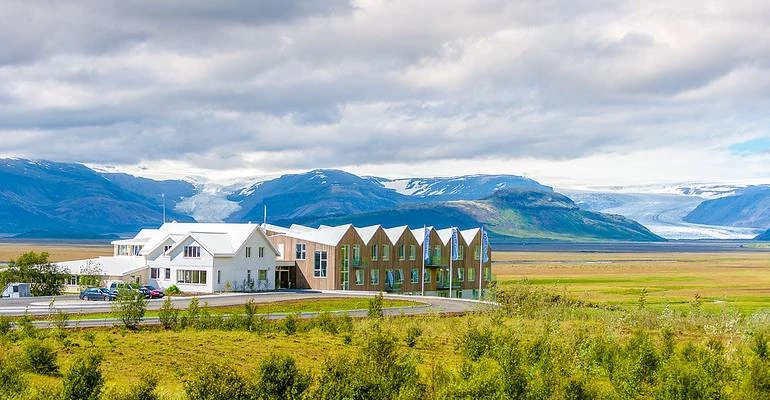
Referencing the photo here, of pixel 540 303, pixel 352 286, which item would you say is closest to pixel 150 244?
pixel 352 286

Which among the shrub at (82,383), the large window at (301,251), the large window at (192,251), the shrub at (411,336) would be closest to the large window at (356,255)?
the large window at (301,251)

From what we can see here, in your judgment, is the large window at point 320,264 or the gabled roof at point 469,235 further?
the gabled roof at point 469,235

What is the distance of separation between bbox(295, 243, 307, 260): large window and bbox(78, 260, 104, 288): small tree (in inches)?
940

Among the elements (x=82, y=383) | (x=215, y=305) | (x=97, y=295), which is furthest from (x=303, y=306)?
(x=82, y=383)

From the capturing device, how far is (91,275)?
104m

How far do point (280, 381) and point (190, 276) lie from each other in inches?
2817

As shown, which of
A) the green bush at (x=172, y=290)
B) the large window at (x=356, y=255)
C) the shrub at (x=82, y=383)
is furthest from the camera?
the large window at (x=356, y=255)

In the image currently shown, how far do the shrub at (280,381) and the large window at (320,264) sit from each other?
73815 millimetres

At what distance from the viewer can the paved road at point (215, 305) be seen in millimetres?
66225

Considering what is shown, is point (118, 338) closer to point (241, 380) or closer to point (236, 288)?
point (241, 380)

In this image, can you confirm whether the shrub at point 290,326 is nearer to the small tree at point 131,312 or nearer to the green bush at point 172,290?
the small tree at point 131,312

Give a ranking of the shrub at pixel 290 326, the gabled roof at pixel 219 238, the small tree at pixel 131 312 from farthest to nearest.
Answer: the gabled roof at pixel 219 238 → the shrub at pixel 290 326 → the small tree at pixel 131 312

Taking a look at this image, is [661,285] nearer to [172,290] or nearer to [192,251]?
[192,251]

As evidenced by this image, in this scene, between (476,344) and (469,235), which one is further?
(469,235)
